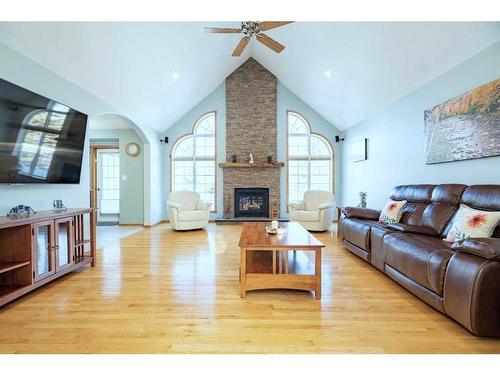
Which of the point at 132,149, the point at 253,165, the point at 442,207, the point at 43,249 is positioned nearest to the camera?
the point at 43,249

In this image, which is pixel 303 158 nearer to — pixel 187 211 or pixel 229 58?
pixel 229 58

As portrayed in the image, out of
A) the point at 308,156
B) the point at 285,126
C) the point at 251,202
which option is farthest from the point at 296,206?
the point at 285,126

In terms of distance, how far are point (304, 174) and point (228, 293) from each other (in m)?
5.30

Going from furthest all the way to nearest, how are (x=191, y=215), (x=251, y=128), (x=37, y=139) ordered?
(x=251, y=128) < (x=191, y=215) < (x=37, y=139)

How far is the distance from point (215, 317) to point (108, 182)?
616 centimetres

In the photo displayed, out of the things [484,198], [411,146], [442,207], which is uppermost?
[411,146]

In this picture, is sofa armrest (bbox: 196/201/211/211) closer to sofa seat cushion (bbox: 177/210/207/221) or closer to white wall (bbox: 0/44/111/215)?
sofa seat cushion (bbox: 177/210/207/221)

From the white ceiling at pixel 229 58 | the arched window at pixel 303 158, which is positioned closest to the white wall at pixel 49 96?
the white ceiling at pixel 229 58

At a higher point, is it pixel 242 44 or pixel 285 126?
pixel 242 44

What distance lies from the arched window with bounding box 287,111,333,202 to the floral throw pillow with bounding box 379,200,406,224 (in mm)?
3733

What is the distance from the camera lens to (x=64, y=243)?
2812 millimetres

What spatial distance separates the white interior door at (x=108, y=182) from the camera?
6.87m
